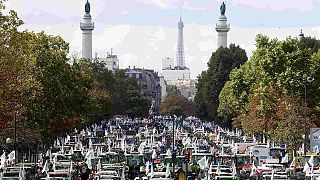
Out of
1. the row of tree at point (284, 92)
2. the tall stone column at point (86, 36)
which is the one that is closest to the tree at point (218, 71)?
the row of tree at point (284, 92)

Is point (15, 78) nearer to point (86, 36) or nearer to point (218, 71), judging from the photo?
point (218, 71)

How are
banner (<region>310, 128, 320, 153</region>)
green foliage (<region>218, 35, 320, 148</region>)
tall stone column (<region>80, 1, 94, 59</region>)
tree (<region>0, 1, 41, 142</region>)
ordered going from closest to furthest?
tree (<region>0, 1, 41, 142</region>) → banner (<region>310, 128, 320, 153</region>) → green foliage (<region>218, 35, 320, 148</region>) → tall stone column (<region>80, 1, 94, 59</region>)

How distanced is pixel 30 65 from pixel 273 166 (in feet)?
52.1

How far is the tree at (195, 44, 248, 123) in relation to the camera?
13425cm

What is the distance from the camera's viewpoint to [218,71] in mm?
134875

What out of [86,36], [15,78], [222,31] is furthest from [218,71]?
[15,78]

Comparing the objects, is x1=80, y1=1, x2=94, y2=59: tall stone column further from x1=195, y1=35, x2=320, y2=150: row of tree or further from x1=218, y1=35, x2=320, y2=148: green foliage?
x1=218, y1=35, x2=320, y2=148: green foliage

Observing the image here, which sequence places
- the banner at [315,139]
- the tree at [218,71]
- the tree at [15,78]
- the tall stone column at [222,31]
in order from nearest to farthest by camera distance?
the tree at [15,78]
the banner at [315,139]
the tree at [218,71]
the tall stone column at [222,31]

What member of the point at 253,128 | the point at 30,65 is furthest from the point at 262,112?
the point at 30,65

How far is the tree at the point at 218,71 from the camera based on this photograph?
134250 mm

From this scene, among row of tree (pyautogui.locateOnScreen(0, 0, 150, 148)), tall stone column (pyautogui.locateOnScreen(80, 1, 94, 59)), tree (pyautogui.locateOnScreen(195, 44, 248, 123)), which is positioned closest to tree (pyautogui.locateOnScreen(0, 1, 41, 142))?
row of tree (pyautogui.locateOnScreen(0, 0, 150, 148))

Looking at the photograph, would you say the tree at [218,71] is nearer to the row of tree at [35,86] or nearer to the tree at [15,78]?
the row of tree at [35,86]

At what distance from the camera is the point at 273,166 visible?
151ft

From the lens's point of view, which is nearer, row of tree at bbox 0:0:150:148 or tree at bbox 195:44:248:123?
row of tree at bbox 0:0:150:148
